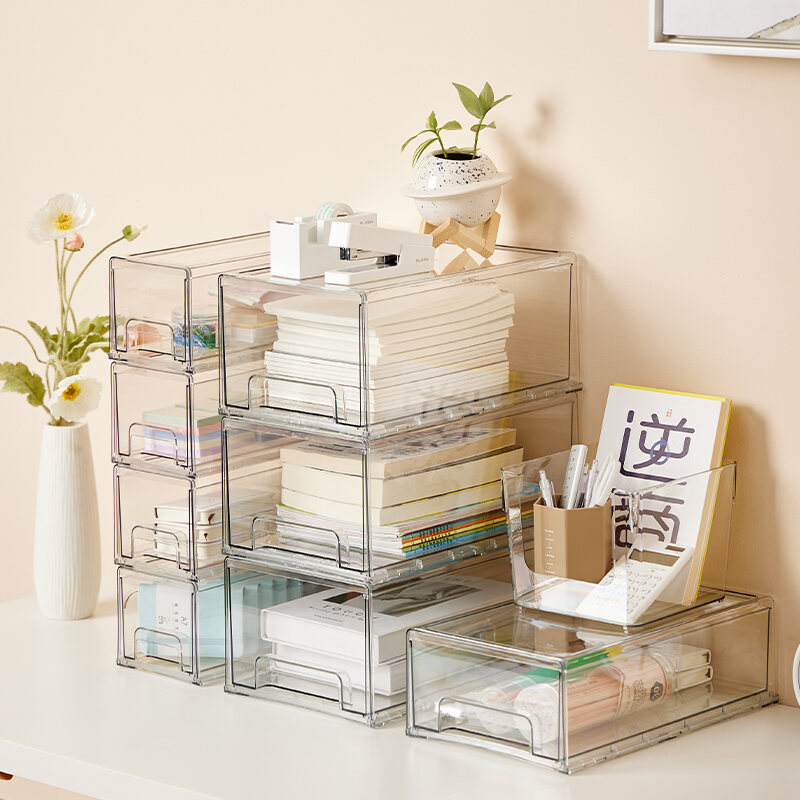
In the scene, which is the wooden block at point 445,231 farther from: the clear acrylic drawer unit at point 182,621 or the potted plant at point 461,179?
the clear acrylic drawer unit at point 182,621

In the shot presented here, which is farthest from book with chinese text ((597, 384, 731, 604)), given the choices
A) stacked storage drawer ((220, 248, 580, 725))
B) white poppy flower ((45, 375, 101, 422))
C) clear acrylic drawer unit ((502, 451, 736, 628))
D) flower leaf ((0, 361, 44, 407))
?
flower leaf ((0, 361, 44, 407))

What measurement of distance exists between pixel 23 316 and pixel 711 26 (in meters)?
1.23

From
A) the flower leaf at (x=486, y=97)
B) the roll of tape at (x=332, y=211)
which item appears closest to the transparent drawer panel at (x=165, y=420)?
the roll of tape at (x=332, y=211)

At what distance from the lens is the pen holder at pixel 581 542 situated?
5.01 feet

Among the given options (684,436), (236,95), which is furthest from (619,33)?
(236,95)

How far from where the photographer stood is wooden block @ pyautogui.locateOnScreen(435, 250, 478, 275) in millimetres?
1689

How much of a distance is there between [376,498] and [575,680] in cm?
29

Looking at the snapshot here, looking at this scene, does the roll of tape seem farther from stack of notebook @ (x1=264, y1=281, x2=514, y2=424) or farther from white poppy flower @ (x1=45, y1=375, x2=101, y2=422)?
white poppy flower @ (x1=45, y1=375, x2=101, y2=422)

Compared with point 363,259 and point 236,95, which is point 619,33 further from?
point 236,95

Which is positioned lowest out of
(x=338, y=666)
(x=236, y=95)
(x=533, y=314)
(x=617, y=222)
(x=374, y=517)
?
(x=338, y=666)

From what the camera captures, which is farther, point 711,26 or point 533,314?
point 533,314

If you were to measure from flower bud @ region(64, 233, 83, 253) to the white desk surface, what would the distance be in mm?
542

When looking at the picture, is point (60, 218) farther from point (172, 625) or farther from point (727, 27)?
point (727, 27)

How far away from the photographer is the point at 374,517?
61.5 inches
